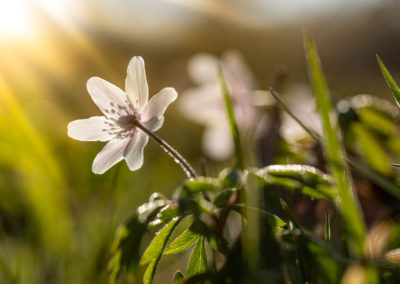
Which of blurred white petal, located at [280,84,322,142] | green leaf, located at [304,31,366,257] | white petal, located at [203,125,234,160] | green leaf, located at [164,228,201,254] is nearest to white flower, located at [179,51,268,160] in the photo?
white petal, located at [203,125,234,160]

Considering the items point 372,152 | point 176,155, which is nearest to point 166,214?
point 176,155

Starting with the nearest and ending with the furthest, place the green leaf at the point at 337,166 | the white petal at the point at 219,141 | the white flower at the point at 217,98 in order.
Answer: the green leaf at the point at 337,166 → the white flower at the point at 217,98 → the white petal at the point at 219,141

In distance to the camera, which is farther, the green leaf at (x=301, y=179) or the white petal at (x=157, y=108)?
the white petal at (x=157, y=108)

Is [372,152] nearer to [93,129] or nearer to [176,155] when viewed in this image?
[176,155]

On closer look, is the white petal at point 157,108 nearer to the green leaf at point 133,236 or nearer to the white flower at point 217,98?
the green leaf at point 133,236

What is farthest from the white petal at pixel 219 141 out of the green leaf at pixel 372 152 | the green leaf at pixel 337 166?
the green leaf at pixel 337 166

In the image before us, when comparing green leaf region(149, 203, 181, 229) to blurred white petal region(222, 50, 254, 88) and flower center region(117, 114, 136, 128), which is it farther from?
blurred white petal region(222, 50, 254, 88)

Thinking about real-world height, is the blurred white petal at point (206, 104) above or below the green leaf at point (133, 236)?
above
